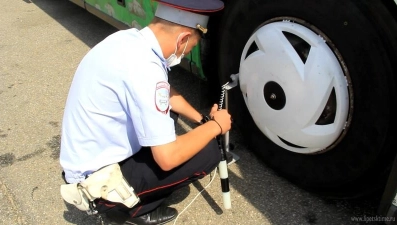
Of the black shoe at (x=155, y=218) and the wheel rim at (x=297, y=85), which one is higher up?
the wheel rim at (x=297, y=85)

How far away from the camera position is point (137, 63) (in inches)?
61.6

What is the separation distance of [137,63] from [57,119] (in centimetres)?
164

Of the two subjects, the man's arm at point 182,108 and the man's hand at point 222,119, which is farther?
the man's arm at point 182,108

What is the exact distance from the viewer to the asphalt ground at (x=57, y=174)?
2.01 metres

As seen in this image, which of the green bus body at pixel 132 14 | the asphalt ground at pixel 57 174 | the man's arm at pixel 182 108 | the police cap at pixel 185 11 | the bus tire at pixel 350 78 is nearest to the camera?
the bus tire at pixel 350 78

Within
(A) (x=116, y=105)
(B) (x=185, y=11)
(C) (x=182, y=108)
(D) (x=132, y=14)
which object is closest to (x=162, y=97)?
(A) (x=116, y=105)

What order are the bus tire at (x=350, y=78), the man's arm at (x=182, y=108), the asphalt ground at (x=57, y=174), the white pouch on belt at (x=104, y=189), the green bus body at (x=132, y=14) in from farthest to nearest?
the green bus body at (x=132, y=14)
the man's arm at (x=182, y=108)
the asphalt ground at (x=57, y=174)
the white pouch on belt at (x=104, y=189)
the bus tire at (x=350, y=78)

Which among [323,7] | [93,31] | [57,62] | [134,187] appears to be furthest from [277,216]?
[93,31]

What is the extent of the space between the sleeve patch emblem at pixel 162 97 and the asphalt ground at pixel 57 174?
0.72 metres

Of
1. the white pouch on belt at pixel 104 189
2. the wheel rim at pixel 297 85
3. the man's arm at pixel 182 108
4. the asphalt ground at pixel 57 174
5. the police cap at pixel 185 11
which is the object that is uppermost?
the police cap at pixel 185 11

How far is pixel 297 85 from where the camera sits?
1.71 meters

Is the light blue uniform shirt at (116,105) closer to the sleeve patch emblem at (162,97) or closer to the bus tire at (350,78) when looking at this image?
the sleeve patch emblem at (162,97)

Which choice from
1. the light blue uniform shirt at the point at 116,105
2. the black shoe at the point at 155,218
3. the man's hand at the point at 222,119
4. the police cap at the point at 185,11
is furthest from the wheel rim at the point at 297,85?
the black shoe at the point at 155,218

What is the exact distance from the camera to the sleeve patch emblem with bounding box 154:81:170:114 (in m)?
1.56
